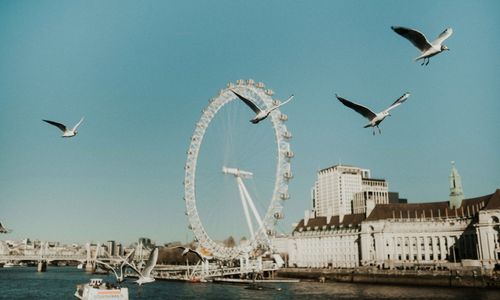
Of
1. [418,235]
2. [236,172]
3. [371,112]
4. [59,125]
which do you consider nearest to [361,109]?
[371,112]

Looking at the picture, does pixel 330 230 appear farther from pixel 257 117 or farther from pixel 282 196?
pixel 257 117

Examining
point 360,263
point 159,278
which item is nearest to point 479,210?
point 360,263

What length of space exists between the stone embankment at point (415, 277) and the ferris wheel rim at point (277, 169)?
16.1m

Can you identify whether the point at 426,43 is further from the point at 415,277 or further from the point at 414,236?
the point at 414,236

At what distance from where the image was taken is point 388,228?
106m

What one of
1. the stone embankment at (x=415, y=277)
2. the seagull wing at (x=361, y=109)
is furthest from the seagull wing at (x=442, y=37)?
the stone embankment at (x=415, y=277)

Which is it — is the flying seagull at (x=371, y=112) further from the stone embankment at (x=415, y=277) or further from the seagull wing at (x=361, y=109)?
the stone embankment at (x=415, y=277)

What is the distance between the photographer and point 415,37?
57.5ft

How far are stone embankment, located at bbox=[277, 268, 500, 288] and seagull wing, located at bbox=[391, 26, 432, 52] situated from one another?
55879 mm

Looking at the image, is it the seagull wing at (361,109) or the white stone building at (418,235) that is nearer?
the seagull wing at (361,109)

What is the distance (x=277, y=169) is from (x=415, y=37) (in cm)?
6041

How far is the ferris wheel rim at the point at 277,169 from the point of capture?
7781 centimetres

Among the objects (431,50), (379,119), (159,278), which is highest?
(431,50)

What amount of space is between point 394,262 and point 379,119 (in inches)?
3470
